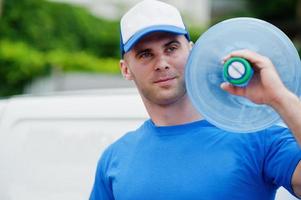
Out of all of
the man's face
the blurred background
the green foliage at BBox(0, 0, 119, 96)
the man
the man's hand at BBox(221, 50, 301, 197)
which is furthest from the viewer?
the green foliage at BBox(0, 0, 119, 96)

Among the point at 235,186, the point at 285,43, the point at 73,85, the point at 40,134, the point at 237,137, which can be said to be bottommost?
the point at 235,186

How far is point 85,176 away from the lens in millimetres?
3326

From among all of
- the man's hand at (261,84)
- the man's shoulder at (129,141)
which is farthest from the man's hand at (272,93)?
the man's shoulder at (129,141)

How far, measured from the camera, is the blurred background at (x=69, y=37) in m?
13.5

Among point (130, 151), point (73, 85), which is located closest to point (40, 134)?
point (130, 151)

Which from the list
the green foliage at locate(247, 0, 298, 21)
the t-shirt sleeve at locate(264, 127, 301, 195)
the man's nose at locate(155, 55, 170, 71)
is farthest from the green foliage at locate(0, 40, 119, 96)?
the green foliage at locate(247, 0, 298, 21)

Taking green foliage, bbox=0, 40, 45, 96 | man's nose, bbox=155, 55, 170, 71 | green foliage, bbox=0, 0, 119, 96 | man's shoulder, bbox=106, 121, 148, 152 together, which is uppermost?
green foliage, bbox=0, 0, 119, 96

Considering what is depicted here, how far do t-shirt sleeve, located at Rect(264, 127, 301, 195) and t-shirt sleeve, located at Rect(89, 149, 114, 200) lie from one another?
2.27 ft

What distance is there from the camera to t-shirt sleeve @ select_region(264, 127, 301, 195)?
7.24 feet

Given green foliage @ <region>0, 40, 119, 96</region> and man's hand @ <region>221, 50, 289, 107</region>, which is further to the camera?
green foliage @ <region>0, 40, 119, 96</region>

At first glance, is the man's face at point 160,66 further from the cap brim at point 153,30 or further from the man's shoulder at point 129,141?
the man's shoulder at point 129,141

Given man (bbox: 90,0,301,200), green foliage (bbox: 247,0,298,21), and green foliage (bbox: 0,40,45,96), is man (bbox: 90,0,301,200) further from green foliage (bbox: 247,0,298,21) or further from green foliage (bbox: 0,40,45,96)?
green foliage (bbox: 247,0,298,21)

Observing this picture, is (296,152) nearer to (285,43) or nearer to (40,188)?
(285,43)

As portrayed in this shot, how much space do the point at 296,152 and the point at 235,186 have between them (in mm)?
236
